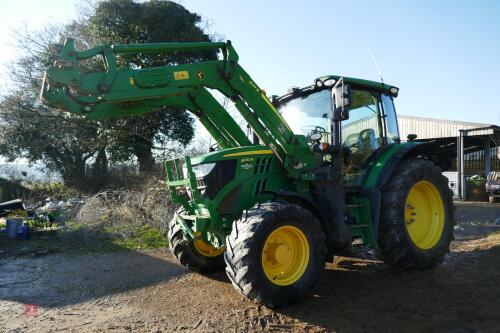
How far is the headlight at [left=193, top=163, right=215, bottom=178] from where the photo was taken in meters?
4.95

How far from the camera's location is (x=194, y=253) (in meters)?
5.97

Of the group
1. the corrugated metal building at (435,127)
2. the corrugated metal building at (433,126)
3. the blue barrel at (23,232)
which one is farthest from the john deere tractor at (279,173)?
the corrugated metal building at (433,126)

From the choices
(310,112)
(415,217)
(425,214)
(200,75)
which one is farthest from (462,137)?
(200,75)

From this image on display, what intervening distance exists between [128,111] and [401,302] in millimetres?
3683

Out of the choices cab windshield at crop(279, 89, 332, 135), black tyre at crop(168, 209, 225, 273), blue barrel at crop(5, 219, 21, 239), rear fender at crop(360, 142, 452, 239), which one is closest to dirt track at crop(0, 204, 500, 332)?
black tyre at crop(168, 209, 225, 273)

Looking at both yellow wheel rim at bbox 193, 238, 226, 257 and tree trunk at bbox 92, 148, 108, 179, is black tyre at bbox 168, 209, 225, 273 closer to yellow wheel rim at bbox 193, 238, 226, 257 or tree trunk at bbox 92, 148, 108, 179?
yellow wheel rim at bbox 193, 238, 226, 257

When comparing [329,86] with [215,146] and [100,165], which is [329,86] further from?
[100,165]

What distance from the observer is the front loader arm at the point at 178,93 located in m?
4.20

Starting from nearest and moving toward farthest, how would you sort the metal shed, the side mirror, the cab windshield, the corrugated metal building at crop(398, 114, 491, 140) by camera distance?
1. the side mirror
2. the cab windshield
3. the metal shed
4. the corrugated metal building at crop(398, 114, 491, 140)

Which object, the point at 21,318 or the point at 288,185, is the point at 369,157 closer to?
the point at 288,185

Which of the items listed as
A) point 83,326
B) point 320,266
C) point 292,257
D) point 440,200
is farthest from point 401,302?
point 83,326

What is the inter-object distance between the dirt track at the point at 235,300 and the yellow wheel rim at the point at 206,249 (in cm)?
31

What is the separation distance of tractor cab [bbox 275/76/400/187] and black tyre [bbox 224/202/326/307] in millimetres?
1279

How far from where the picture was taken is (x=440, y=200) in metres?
6.51
